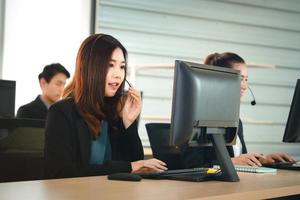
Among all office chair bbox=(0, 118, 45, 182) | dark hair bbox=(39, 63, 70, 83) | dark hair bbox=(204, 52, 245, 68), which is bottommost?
office chair bbox=(0, 118, 45, 182)

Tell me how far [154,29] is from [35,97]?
1.18 meters

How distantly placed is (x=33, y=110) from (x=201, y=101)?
2630mm

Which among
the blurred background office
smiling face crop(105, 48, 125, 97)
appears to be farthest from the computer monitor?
the blurred background office

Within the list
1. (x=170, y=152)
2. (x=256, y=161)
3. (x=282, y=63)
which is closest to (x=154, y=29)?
(x=282, y=63)

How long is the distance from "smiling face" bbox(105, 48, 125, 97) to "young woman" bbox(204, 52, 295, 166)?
589 millimetres

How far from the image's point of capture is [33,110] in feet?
14.3

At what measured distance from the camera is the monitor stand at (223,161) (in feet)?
6.59

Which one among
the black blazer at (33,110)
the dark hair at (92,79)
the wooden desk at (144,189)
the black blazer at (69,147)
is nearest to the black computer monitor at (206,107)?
the wooden desk at (144,189)

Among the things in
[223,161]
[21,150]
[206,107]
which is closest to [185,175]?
[223,161]

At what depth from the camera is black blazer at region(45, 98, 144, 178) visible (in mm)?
2141

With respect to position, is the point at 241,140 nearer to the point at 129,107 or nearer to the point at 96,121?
the point at 129,107

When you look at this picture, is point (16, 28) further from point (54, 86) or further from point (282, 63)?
point (282, 63)

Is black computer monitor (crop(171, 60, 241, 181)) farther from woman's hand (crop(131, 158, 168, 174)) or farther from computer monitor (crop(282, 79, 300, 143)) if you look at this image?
computer monitor (crop(282, 79, 300, 143))

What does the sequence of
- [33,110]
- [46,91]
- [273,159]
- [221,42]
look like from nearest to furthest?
[273,159]
[33,110]
[46,91]
[221,42]
